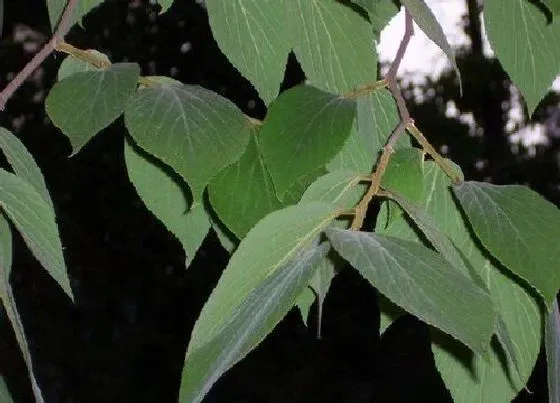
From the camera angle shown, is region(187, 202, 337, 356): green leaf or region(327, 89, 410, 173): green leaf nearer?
region(187, 202, 337, 356): green leaf

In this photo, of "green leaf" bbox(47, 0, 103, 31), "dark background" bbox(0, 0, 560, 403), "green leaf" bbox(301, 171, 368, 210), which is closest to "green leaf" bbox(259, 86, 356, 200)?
"green leaf" bbox(301, 171, 368, 210)

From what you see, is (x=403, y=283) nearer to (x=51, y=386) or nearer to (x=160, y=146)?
(x=160, y=146)

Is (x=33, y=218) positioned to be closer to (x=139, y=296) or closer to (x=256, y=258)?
(x=256, y=258)

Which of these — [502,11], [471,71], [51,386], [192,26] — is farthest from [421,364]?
[502,11]

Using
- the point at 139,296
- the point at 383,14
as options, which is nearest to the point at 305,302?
the point at 383,14

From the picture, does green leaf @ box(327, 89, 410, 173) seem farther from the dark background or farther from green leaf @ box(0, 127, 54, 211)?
the dark background
